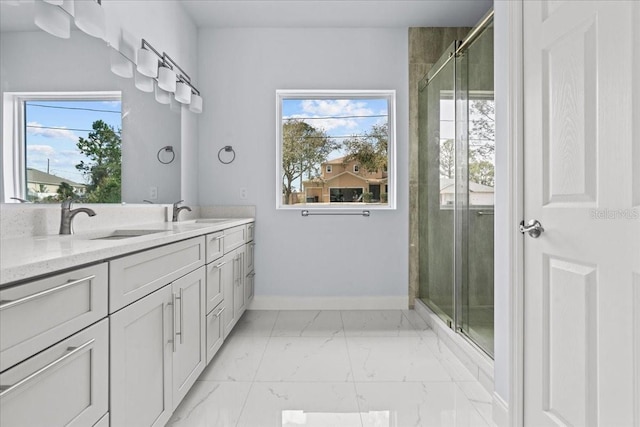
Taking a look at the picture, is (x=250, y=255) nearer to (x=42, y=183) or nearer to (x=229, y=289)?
(x=229, y=289)

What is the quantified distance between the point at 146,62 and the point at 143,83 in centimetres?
13

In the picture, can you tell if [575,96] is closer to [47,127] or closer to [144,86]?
[47,127]

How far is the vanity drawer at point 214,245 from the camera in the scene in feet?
6.72

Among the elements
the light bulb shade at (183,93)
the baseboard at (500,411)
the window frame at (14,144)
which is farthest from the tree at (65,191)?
the baseboard at (500,411)

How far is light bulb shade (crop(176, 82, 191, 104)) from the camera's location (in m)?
2.78

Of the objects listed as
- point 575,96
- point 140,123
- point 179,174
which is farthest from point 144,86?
point 575,96

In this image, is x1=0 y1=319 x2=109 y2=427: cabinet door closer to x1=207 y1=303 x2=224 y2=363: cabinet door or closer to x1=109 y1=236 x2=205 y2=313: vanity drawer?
x1=109 y1=236 x2=205 y2=313: vanity drawer

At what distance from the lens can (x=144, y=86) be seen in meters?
2.36

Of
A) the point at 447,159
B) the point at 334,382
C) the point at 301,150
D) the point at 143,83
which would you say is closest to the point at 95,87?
the point at 143,83

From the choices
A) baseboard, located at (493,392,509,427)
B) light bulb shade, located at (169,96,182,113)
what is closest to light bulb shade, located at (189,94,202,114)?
light bulb shade, located at (169,96,182,113)

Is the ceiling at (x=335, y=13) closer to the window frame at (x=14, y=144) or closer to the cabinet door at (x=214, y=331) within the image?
the window frame at (x=14, y=144)

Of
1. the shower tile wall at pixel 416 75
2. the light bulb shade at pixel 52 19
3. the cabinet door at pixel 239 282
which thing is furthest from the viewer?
the shower tile wall at pixel 416 75

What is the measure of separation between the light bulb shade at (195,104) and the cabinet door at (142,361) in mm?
2008

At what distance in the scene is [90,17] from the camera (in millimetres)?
1728
